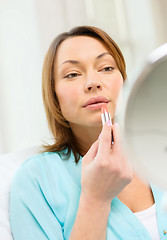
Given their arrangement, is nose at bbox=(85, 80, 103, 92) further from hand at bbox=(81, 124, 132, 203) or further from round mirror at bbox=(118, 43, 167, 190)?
round mirror at bbox=(118, 43, 167, 190)

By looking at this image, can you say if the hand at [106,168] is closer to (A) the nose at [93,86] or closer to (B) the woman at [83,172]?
(B) the woman at [83,172]

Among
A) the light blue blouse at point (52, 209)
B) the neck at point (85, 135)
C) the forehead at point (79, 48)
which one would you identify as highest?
the forehead at point (79, 48)

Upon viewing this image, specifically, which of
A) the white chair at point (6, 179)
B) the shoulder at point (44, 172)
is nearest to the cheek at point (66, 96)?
the shoulder at point (44, 172)

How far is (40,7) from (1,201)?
998 mm

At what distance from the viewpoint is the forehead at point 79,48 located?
800 millimetres

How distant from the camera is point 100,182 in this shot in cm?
59

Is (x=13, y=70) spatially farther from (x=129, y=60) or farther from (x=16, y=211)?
(x=16, y=211)

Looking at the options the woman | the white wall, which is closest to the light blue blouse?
the woman

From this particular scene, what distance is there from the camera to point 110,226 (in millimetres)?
686

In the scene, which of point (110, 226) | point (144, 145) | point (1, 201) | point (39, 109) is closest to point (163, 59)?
point (144, 145)

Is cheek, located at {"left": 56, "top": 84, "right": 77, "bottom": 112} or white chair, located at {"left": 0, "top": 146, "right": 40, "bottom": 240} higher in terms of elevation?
cheek, located at {"left": 56, "top": 84, "right": 77, "bottom": 112}

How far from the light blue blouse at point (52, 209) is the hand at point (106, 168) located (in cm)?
10

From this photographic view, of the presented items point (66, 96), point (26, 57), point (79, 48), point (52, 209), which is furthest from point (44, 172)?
point (26, 57)

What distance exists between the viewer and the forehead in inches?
31.5
